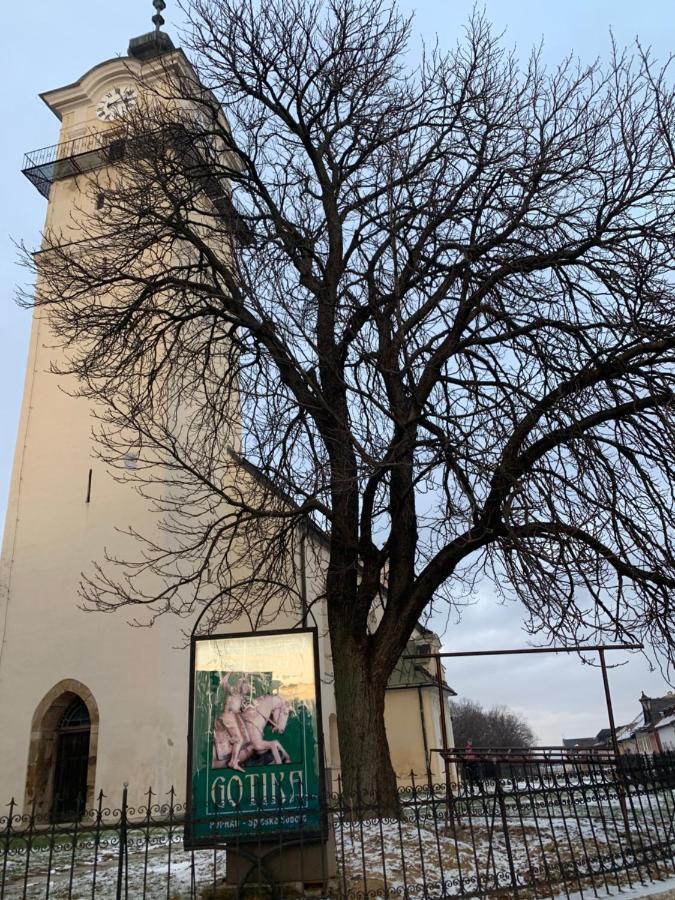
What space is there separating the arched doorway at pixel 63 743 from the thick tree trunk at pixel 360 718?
27.9 feet

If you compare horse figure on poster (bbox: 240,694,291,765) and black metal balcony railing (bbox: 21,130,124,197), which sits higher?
black metal balcony railing (bbox: 21,130,124,197)

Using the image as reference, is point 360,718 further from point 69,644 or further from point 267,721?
point 69,644

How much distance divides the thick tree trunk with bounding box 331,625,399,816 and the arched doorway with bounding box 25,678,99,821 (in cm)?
851

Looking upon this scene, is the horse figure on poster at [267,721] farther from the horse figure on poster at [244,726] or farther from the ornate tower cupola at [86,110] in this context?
the ornate tower cupola at [86,110]

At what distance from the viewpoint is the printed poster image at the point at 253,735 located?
21.2ft

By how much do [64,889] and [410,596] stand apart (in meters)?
5.07

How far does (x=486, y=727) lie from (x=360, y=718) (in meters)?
105

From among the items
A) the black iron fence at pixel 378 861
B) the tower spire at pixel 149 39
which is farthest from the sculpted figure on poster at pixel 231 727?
the tower spire at pixel 149 39

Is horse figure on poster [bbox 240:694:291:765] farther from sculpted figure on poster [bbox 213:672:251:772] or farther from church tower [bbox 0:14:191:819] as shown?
church tower [bbox 0:14:191:819]

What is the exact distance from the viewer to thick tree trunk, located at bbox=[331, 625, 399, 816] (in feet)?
29.6

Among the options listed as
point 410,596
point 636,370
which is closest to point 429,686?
point 410,596

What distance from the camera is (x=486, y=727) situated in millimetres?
105938

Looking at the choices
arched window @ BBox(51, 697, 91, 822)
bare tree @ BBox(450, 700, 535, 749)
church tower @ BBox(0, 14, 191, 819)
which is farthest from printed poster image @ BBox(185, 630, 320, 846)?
bare tree @ BBox(450, 700, 535, 749)

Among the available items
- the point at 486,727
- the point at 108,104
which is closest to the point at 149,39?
the point at 108,104
